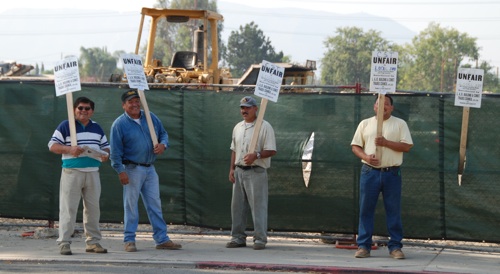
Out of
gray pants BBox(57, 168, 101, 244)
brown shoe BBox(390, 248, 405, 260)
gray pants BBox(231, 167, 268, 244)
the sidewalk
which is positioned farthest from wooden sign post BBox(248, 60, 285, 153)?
brown shoe BBox(390, 248, 405, 260)

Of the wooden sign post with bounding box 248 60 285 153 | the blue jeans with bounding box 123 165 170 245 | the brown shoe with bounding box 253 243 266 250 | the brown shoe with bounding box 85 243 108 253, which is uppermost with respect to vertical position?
the wooden sign post with bounding box 248 60 285 153

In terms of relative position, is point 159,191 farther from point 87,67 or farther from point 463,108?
point 87,67

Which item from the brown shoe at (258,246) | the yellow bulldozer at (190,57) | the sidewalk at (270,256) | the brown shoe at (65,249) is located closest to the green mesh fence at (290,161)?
the sidewalk at (270,256)

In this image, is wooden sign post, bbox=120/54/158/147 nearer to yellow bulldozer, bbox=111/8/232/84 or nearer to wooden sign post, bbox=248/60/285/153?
wooden sign post, bbox=248/60/285/153

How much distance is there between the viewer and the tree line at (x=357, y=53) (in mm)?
117250

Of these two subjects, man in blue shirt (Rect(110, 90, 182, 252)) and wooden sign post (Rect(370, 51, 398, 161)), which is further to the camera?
man in blue shirt (Rect(110, 90, 182, 252))

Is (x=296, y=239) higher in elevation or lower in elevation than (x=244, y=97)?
lower

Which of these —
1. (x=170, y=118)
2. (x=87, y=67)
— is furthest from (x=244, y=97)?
(x=87, y=67)

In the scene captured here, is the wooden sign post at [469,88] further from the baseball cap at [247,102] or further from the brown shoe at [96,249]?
the brown shoe at [96,249]

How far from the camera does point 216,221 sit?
13.7 metres

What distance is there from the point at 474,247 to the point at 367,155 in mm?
2175

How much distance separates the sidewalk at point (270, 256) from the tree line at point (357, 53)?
98.2m

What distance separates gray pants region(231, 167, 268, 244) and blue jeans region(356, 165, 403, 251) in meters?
1.25

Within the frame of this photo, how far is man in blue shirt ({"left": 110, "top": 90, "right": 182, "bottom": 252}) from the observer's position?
12.3m
